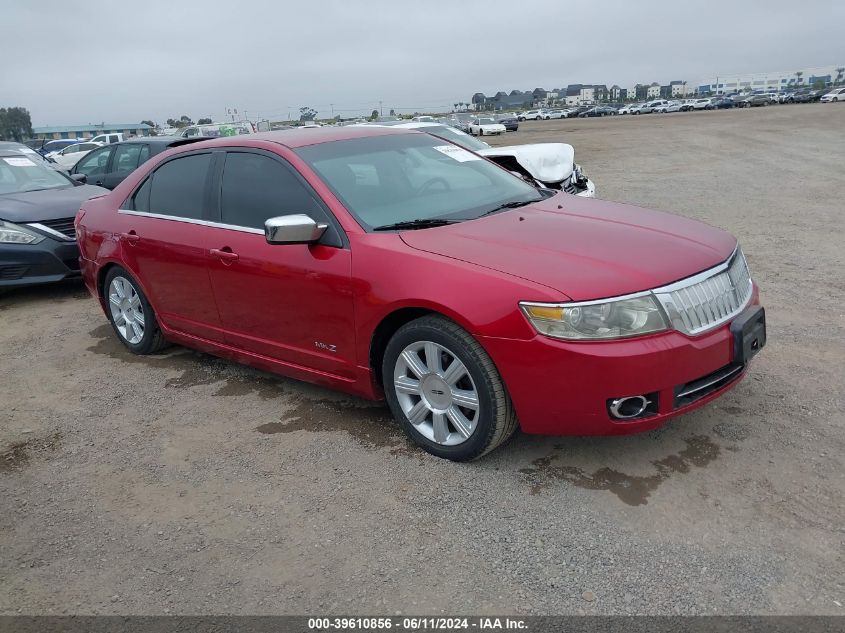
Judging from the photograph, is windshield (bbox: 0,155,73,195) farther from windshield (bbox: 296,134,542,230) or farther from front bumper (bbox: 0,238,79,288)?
windshield (bbox: 296,134,542,230)

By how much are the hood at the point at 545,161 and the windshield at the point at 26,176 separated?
5.43 meters

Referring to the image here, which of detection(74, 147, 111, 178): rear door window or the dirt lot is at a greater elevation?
detection(74, 147, 111, 178): rear door window

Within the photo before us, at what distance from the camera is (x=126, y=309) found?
5.54 metres

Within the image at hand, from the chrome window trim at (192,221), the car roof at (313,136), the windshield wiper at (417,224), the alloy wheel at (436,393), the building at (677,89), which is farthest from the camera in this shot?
the building at (677,89)

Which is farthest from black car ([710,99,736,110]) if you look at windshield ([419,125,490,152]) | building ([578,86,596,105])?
building ([578,86,596,105])

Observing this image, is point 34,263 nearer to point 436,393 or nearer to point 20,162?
point 20,162

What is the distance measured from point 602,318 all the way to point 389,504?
4.23ft

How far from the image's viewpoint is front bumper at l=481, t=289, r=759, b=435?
2.98 meters

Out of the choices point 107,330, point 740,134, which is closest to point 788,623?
point 107,330

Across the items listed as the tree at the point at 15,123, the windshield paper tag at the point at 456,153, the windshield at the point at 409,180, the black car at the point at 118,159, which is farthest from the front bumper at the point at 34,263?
the tree at the point at 15,123

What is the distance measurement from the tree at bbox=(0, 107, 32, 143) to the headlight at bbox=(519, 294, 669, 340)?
81.0 meters

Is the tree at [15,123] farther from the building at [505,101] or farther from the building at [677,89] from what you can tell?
the building at [677,89]

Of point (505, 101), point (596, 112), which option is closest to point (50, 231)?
point (596, 112)

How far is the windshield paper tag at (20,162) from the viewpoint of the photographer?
28.7ft
